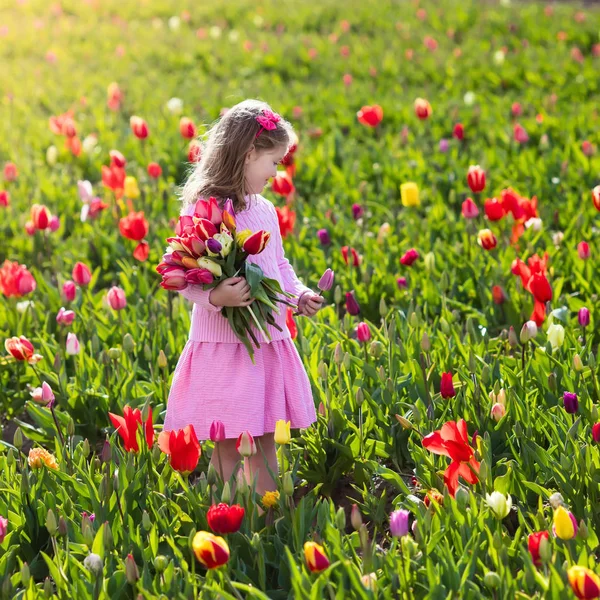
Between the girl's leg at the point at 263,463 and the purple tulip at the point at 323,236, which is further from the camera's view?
the purple tulip at the point at 323,236

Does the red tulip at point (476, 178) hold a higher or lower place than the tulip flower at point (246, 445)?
higher

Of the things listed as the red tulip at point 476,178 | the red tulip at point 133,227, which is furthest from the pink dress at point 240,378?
the red tulip at point 476,178

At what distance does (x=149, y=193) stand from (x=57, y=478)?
266 cm

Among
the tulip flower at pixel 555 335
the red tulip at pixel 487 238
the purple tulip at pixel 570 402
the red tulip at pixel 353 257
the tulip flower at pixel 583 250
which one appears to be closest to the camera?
the purple tulip at pixel 570 402

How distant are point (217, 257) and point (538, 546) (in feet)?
3.37

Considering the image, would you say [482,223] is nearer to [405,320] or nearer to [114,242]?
[405,320]

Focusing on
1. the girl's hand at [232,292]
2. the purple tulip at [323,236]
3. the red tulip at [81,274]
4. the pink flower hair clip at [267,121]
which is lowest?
the red tulip at [81,274]

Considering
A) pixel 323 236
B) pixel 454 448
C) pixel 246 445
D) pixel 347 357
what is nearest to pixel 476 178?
pixel 323 236

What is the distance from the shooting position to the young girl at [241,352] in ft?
8.41

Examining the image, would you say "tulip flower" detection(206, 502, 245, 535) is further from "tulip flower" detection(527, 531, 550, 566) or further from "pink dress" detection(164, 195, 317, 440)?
"tulip flower" detection(527, 531, 550, 566)

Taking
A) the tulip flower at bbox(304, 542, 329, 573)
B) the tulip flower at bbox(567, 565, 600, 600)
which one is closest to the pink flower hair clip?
the tulip flower at bbox(304, 542, 329, 573)

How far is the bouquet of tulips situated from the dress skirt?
121 millimetres

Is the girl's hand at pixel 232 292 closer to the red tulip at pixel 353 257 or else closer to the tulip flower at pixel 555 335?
the tulip flower at pixel 555 335

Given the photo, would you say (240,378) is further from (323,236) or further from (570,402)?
(323,236)
